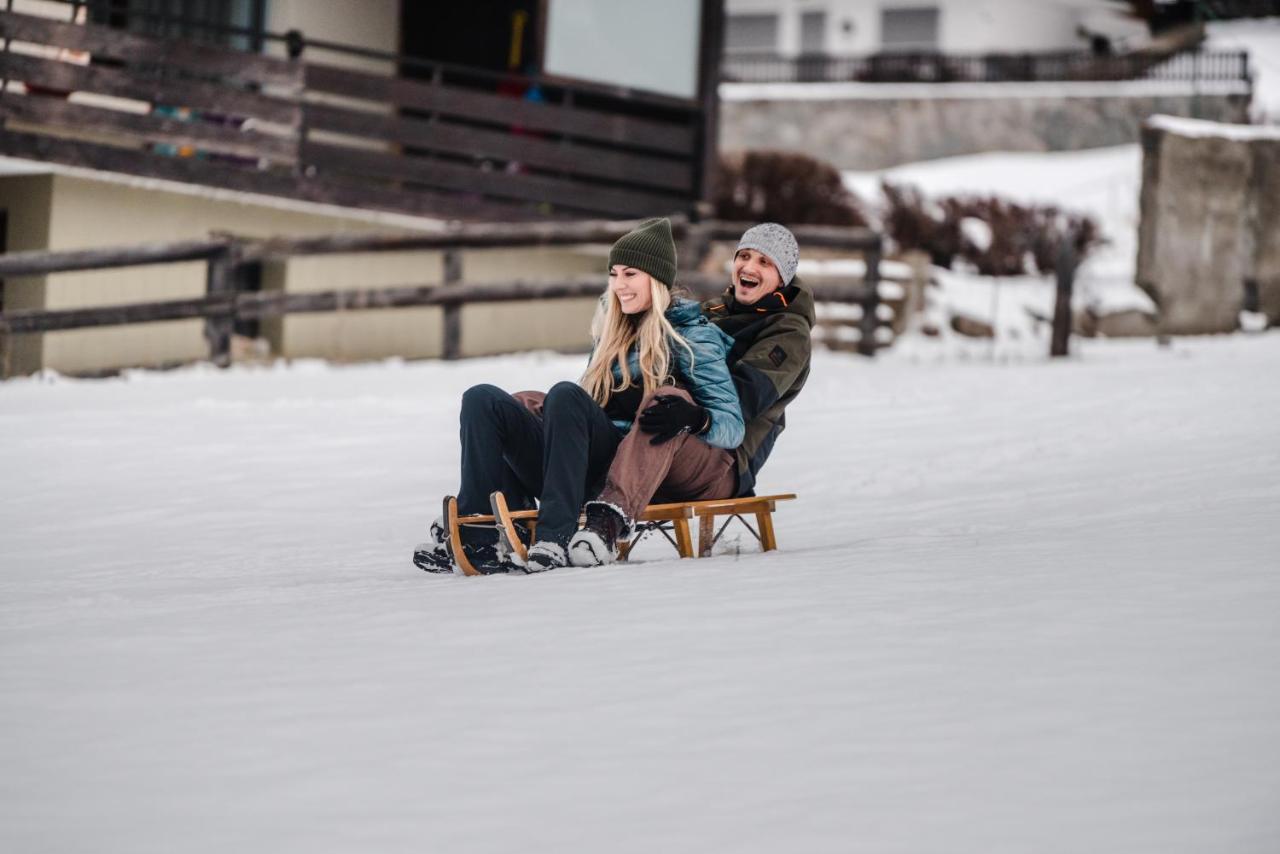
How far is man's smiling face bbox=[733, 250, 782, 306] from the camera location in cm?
601

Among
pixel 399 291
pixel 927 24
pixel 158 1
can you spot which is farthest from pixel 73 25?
pixel 927 24

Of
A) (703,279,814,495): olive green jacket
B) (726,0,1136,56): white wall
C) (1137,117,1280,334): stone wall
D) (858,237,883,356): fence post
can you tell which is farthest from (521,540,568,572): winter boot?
(726,0,1136,56): white wall

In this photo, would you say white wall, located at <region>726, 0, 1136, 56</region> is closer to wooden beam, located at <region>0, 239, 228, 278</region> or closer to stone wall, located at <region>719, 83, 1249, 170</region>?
stone wall, located at <region>719, 83, 1249, 170</region>

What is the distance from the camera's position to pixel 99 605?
5250mm

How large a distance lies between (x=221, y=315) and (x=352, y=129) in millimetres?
3207

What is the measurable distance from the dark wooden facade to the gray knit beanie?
853 centimetres

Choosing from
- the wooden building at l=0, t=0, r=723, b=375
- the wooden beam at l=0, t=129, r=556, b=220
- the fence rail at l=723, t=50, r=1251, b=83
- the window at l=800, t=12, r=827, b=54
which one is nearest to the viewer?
the wooden beam at l=0, t=129, r=556, b=220

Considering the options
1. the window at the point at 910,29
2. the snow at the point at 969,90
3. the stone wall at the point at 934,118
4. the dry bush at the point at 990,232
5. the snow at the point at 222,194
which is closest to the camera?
the snow at the point at 222,194

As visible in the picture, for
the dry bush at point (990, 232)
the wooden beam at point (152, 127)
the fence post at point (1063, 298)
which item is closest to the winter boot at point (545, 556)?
the wooden beam at point (152, 127)

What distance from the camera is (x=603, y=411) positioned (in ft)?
18.9

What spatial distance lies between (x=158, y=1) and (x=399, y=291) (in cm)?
396

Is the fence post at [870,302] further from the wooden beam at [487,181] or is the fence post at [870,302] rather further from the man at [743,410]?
the man at [743,410]

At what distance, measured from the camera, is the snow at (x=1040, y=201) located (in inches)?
773

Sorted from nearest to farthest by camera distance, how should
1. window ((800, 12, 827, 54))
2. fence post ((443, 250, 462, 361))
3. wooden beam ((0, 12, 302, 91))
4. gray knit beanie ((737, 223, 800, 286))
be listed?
1. gray knit beanie ((737, 223, 800, 286))
2. wooden beam ((0, 12, 302, 91))
3. fence post ((443, 250, 462, 361))
4. window ((800, 12, 827, 54))
